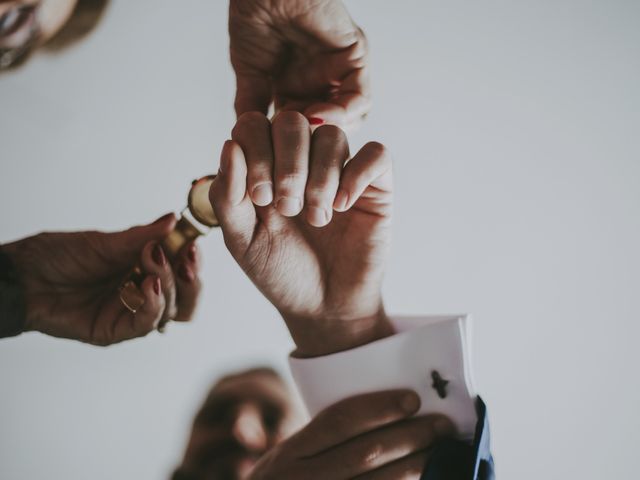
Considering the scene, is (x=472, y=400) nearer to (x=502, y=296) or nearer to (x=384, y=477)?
(x=384, y=477)

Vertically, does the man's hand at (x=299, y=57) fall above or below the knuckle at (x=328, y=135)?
above

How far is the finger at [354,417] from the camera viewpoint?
78 centimetres

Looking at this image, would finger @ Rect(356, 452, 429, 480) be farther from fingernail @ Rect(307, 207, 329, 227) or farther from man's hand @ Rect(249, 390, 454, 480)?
fingernail @ Rect(307, 207, 329, 227)

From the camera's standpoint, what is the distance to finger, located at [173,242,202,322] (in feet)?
3.01

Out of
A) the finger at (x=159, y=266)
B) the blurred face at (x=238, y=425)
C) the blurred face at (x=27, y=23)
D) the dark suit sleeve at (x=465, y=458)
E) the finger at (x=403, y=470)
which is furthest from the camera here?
the blurred face at (x=238, y=425)

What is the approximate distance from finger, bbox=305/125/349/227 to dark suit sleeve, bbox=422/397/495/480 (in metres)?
0.39

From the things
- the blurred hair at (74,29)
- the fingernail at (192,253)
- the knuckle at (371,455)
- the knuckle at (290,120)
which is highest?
the blurred hair at (74,29)

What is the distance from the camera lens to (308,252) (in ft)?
2.49

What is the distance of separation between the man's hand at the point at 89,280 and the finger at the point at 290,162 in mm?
429

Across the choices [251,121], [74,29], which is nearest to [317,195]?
[251,121]

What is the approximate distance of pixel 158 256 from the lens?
863 millimetres

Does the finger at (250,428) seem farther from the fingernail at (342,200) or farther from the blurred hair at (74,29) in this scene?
the blurred hair at (74,29)

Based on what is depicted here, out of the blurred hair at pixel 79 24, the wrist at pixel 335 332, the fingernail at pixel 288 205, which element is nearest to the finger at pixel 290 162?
the fingernail at pixel 288 205

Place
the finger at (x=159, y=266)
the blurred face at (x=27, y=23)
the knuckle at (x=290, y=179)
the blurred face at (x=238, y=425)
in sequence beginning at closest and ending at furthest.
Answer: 1. the knuckle at (x=290, y=179)
2. the finger at (x=159, y=266)
3. the blurred face at (x=27, y=23)
4. the blurred face at (x=238, y=425)
